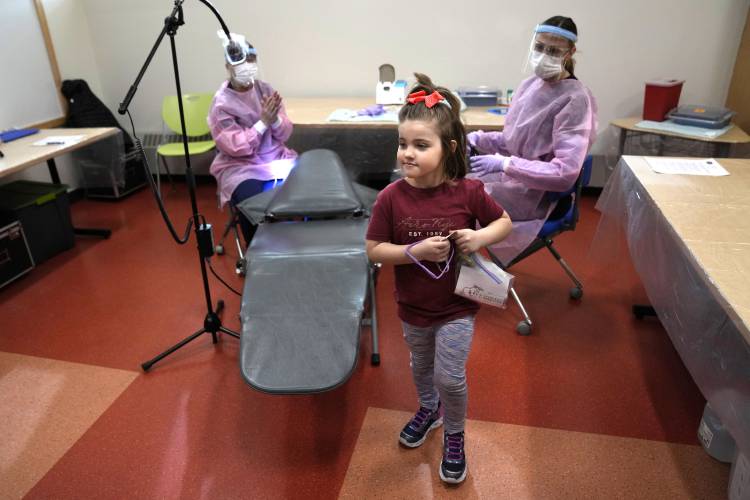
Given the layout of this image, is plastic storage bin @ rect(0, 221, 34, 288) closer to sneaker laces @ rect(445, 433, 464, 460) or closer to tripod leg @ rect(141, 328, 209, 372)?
tripod leg @ rect(141, 328, 209, 372)

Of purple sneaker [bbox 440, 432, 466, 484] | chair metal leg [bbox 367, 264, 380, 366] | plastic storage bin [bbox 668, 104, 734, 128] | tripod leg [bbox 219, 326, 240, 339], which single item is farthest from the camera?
plastic storage bin [bbox 668, 104, 734, 128]

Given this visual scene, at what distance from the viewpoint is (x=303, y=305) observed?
1.74 m

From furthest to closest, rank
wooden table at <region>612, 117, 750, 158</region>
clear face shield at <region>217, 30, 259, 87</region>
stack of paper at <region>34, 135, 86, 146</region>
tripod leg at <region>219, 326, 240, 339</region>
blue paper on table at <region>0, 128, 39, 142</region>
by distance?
blue paper on table at <region>0, 128, 39, 142</region>
stack of paper at <region>34, 135, 86, 146</region>
wooden table at <region>612, 117, 750, 158</region>
clear face shield at <region>217, 30, 259, 87</region>
tripod leg at <region>219, 326, 240, 339</region>

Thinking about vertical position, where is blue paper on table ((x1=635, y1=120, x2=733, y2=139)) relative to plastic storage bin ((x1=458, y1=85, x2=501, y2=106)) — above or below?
below

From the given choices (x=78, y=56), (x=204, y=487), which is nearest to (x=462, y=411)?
(x=204, y=487)

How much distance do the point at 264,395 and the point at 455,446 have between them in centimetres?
77

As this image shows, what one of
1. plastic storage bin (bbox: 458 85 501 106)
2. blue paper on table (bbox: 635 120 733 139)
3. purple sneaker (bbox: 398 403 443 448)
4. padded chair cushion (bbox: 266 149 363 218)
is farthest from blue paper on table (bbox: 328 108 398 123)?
purple sneaker (bbox: 398 403 443 448)

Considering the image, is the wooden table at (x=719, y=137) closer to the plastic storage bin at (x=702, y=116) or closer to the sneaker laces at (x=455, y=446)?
the plastic storage bin at (x=702, y=116)

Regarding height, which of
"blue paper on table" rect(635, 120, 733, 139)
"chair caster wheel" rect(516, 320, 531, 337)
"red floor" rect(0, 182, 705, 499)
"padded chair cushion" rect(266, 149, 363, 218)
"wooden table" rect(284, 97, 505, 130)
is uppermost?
"wooden table" rect(284, 97, 505, 130)

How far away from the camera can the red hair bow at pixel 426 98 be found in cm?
131

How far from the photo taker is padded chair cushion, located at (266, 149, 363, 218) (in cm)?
215

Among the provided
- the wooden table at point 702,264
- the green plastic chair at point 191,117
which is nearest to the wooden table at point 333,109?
the green plastic chair at point 191,117

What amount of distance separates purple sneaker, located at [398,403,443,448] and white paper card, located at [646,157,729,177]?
1.24 meters

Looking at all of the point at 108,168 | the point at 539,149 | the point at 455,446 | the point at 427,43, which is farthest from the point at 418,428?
the point at 108,168
